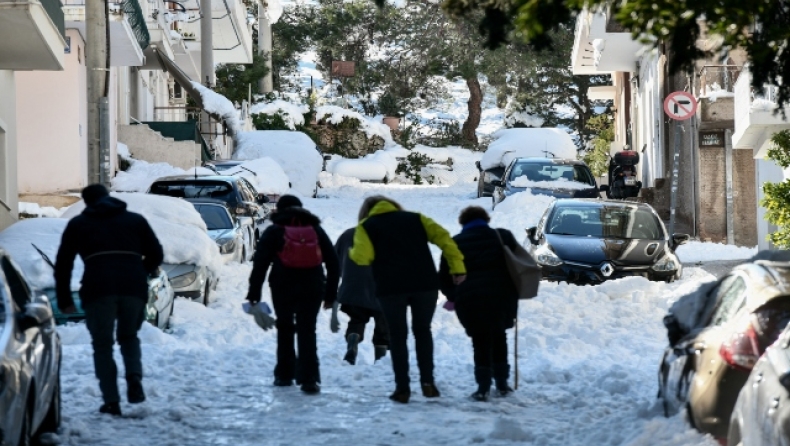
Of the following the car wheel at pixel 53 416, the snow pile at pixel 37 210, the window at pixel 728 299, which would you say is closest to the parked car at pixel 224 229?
the snow pile at pixel 37 210

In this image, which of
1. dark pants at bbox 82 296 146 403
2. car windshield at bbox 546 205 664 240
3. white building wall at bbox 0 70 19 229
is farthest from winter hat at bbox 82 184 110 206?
white building wall at bbox 0 70 19 229

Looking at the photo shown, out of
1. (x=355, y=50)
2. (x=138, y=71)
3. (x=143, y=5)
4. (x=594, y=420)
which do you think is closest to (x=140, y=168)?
(x=143, y=5)

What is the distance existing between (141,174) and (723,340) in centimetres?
2831

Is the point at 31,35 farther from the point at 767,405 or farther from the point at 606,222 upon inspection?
the point at 767,405

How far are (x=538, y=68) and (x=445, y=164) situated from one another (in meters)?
7.99

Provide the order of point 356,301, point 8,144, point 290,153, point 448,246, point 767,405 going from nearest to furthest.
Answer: point 767,405, point 448,246, point 356,301, point 8,144, point 290,153

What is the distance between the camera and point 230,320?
17281mm

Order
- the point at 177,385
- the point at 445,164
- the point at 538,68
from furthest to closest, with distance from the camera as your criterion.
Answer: the point at 538,68 → the point at 445,164 → the point at 177,385

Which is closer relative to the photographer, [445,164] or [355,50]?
[445,164]

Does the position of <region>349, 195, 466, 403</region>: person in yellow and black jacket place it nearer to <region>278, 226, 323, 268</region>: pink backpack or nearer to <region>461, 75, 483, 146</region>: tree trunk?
<region>278, 226, 323, 268</region>: pink backpack

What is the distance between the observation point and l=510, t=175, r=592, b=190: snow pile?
32.9m

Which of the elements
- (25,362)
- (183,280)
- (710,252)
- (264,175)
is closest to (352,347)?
(183,280)

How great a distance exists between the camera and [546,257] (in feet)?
66.8

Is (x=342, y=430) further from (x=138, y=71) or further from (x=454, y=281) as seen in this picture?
(x=138, y=71)
